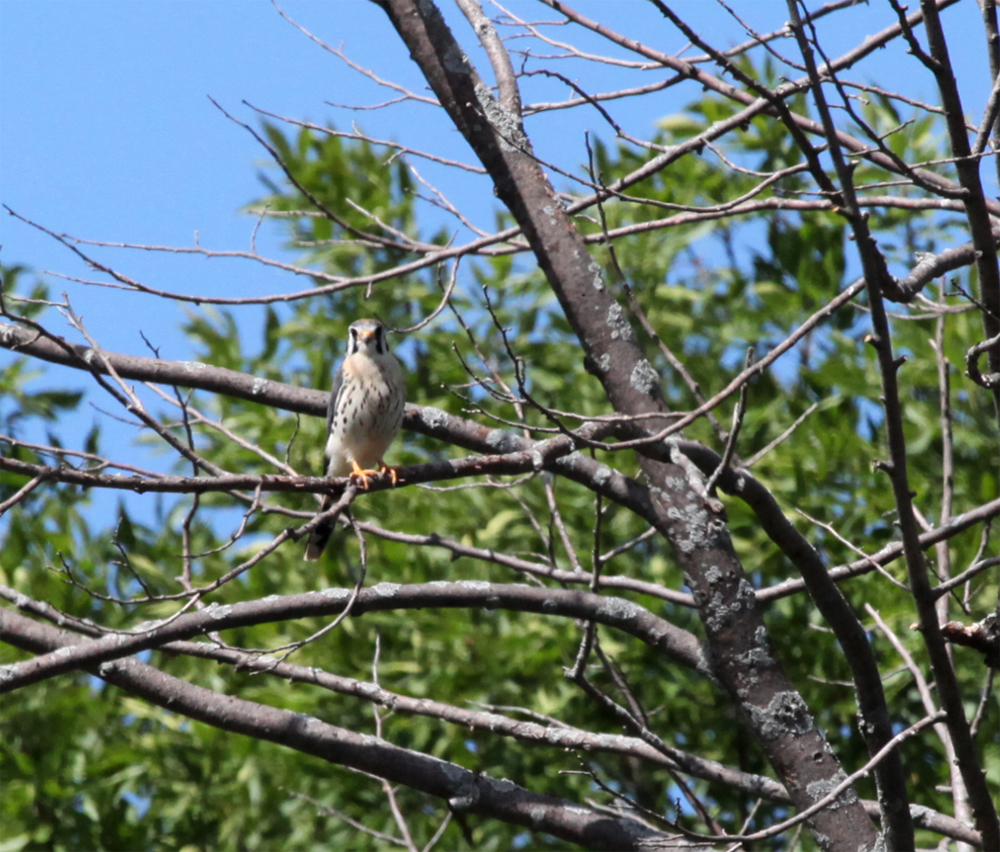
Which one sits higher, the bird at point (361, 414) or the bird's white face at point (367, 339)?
the bird's white face at point (367, 339)

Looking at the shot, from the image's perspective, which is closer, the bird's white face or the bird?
the bird

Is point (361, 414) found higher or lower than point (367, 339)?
lower

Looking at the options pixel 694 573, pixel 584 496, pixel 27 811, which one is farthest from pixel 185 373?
pixel 27 811

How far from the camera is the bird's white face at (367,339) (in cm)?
477

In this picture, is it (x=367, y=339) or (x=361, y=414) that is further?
(x=367, y=339)

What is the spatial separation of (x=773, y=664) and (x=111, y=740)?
358 centimetres

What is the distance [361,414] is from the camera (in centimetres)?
439

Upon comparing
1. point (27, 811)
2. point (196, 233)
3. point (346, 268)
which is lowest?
point (27, 811)

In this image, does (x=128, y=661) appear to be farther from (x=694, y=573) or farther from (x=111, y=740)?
(x=111, y=740)

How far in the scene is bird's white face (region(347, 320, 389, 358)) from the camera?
188 inches

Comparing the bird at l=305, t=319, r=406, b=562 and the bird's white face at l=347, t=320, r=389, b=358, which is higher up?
the bird's white face at l=347, t=320, r=389, b=358

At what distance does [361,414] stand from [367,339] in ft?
1.69

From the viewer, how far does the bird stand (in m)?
4.34

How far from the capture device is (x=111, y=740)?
5336 millimetres
